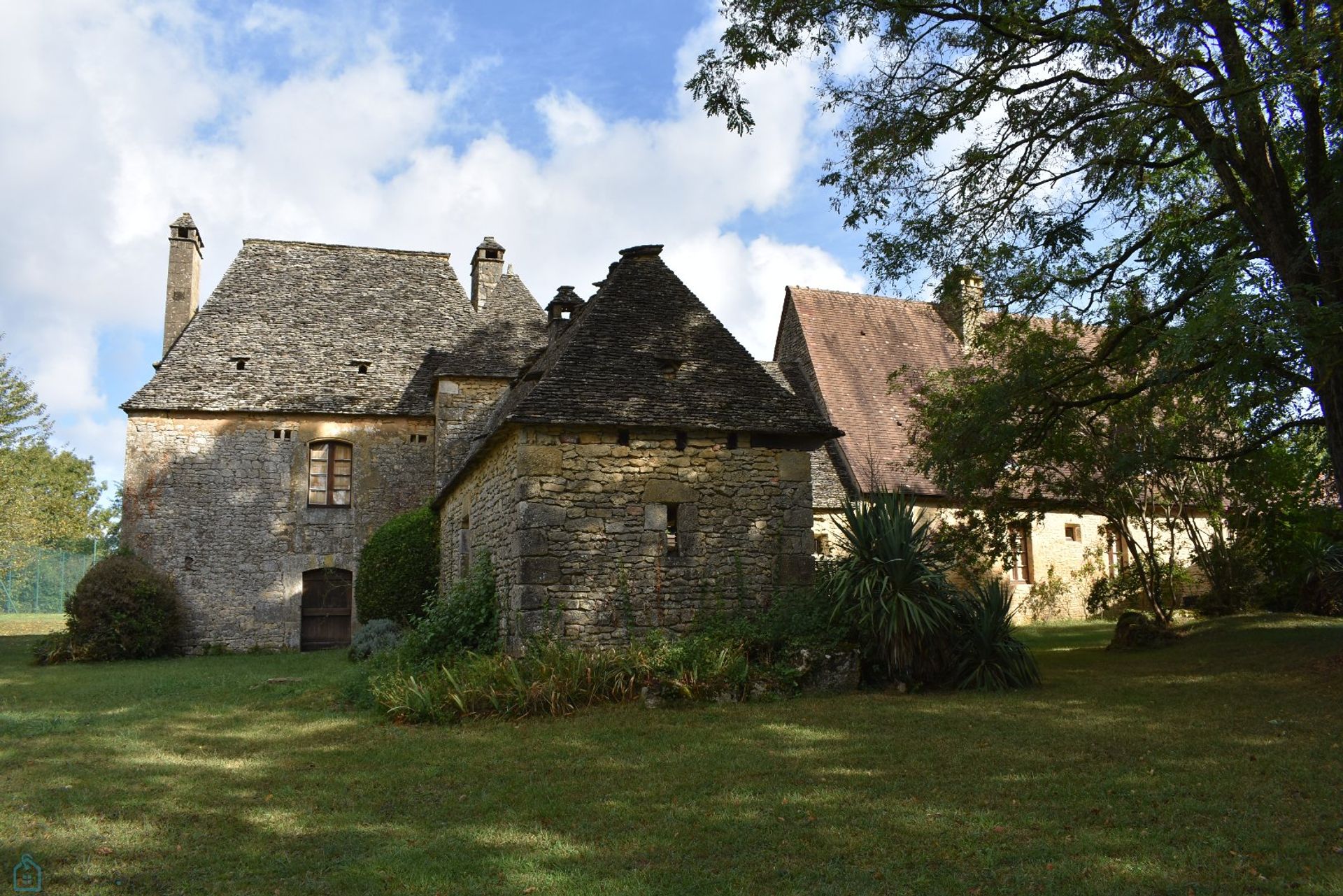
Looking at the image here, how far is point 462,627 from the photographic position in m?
11.2

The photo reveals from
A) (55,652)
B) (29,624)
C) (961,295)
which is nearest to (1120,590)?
(961,295)

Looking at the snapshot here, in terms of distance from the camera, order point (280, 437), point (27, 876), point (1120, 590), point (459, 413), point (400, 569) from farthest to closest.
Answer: point (280, 437)
point (459, 413)
point (400, 569)
point (1120, 590)
point (27, 876)

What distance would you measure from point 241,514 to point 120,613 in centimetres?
287

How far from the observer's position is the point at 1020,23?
9555 mm

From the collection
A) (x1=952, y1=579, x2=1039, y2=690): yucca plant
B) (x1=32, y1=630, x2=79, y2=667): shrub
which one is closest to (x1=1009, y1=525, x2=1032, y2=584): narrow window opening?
(x1=952, y1=579, x2=1039, y2=690): yucca plant

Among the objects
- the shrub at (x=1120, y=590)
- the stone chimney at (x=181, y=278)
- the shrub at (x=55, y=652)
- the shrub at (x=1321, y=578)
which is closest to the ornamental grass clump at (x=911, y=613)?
the shrub at (x=1120, y=590)

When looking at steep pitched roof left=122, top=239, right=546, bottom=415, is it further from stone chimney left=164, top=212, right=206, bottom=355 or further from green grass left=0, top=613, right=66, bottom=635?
green grass left=0, top=613, right=66, bottom=635

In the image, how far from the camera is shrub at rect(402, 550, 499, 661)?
434 inches

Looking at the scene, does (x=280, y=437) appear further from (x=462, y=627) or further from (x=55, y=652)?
(x=462, y=627)

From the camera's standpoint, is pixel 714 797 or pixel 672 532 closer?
pixel 714 797

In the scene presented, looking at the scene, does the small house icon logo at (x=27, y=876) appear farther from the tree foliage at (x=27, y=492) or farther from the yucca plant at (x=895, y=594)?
the tree foliage at (x=27, y=492)

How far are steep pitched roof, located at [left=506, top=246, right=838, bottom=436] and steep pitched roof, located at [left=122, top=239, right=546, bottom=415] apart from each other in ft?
22.2

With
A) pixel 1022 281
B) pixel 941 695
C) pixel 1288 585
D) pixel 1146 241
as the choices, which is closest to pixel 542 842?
pixel 941 695

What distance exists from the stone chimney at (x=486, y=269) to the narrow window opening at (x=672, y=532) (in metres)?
12.8
